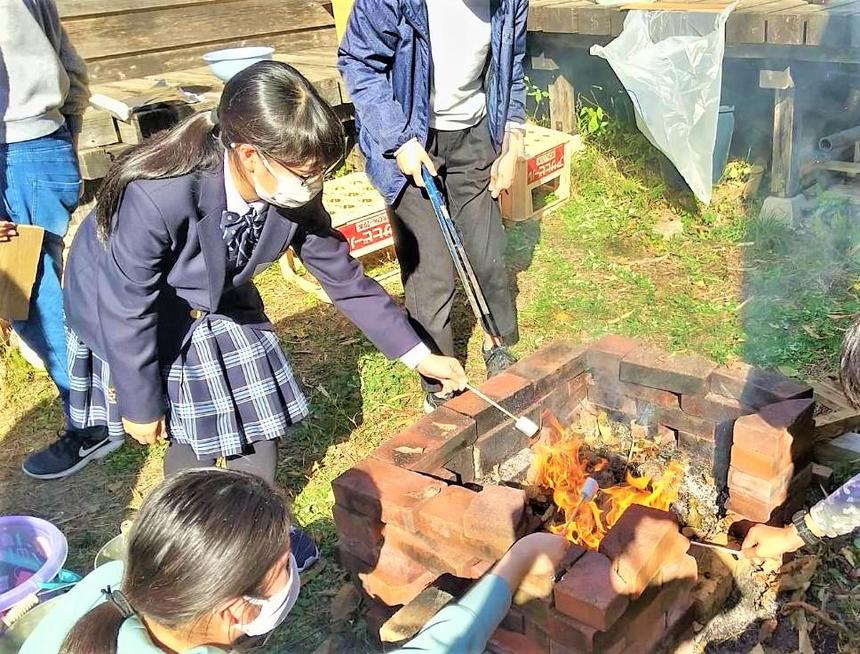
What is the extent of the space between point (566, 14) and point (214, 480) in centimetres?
511

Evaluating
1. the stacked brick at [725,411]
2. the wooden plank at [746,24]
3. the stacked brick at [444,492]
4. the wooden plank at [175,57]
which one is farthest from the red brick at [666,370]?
the wooden plank at [175,57]

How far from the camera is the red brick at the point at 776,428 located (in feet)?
8.04

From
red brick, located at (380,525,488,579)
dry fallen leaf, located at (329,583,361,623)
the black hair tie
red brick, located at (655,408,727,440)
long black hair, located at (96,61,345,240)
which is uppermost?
long black hair, located at (96,61,345,240)

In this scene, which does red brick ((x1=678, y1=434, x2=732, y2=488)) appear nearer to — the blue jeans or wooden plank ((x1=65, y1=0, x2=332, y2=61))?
the blue jeans

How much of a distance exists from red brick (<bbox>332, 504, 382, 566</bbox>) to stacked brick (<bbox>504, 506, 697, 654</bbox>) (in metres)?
0.53

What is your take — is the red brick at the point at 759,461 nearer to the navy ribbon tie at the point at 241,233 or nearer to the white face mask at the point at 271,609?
the white face mask at the point at 271,609

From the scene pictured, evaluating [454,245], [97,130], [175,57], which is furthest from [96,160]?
[454,245]

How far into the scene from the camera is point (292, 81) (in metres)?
2.16

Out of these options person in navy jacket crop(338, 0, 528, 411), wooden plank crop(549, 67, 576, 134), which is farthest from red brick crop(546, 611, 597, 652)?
wooden plank crop(549, 67, 576, 134)

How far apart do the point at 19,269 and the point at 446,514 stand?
7.30 feet

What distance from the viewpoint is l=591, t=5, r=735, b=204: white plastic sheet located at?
484cm

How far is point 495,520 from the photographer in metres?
2.18

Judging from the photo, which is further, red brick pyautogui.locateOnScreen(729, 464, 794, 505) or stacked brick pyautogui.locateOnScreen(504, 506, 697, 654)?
red brick pyautogui.locateOnScreen(729, 464, 794, 505)

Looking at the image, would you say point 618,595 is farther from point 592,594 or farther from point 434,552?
point 434,552
